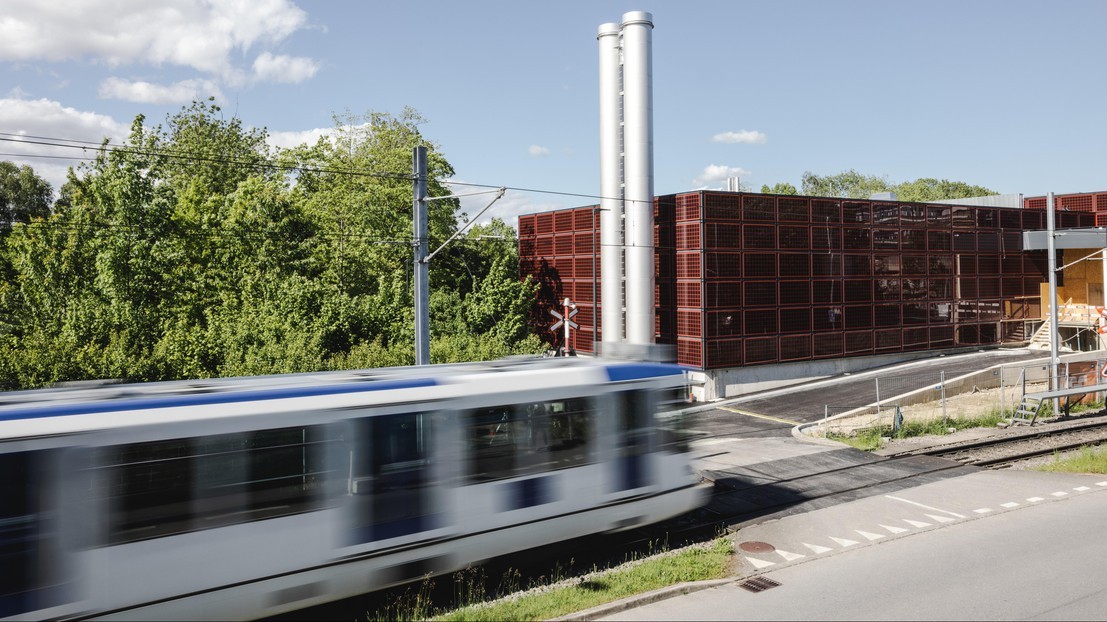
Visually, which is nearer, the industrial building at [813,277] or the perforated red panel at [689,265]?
the perforated red panel at [689,265]

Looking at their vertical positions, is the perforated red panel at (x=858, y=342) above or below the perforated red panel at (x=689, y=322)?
below

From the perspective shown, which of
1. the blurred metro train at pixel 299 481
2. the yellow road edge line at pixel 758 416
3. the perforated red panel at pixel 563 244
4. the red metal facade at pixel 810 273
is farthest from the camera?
the perforated red panel at pixel 563 244

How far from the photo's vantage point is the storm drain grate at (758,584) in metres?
10.6

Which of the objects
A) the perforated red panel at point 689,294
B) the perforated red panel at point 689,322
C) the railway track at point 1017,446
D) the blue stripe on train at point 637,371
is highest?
the perforated red panel at point 689,294

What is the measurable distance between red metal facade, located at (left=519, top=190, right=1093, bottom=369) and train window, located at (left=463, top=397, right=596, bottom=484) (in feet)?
63.0

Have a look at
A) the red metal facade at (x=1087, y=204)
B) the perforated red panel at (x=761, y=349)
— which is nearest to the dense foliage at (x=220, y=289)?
the perforated red panel at (x=761, y=349)

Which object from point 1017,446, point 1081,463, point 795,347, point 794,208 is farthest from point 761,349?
point 1081,463

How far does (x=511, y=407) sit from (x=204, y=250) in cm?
2613

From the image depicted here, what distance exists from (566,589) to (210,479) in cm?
468

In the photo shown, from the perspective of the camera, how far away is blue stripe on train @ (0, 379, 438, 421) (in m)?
8.19

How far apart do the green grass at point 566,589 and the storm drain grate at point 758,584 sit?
16.0 inches

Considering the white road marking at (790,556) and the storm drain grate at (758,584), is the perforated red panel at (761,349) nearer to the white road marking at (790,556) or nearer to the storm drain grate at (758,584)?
the white road marking at (790,556)

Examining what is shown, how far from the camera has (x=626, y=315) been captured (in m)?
33.1

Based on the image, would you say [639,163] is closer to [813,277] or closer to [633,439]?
[813,277]
